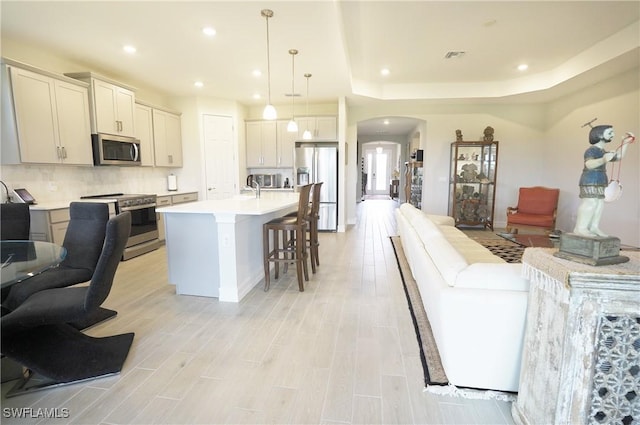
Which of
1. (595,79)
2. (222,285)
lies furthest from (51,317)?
(595,79)

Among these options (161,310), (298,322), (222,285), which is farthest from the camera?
(222,285)

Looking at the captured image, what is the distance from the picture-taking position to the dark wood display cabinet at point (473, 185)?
251 inches

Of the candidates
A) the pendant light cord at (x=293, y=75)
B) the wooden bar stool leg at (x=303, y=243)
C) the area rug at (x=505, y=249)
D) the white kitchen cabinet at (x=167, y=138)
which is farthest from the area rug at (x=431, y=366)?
the white kitchen cabinet at (x=167, y=138)

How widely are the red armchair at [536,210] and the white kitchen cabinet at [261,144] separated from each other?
15.4 feet

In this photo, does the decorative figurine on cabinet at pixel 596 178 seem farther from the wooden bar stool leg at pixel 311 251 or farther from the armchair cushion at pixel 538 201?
the armchair cushion at pixel 538 201

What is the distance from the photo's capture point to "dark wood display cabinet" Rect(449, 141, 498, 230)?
638 cm

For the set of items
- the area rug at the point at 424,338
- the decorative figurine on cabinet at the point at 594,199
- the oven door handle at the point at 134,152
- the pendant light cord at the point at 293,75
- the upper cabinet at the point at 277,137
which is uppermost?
the pendant light cord at the point at 293,75

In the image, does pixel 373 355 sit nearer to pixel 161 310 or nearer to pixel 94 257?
pixel 161 310

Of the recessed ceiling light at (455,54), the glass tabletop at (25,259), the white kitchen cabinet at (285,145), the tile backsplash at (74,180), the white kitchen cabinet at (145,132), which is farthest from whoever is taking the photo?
the white kitchen cabinet at (285,145)

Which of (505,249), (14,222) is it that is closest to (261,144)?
(14,222)

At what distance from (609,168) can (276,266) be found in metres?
5.18

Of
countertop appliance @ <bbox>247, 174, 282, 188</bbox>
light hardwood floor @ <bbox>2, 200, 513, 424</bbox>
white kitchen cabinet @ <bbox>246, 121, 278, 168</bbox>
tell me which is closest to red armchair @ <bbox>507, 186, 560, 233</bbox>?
light hardwood floor @ <bbox>2, 200, 513, 424</bbox>

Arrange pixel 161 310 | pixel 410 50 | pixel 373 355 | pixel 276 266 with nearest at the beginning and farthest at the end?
pixel 373 355
pixel 161 310
pixel 276 266
pixel 410 50

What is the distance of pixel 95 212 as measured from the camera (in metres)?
2.50
